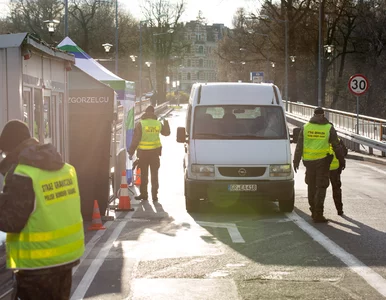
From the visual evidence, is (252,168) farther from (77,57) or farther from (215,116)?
(77,57)

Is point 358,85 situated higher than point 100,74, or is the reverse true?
point 100,74

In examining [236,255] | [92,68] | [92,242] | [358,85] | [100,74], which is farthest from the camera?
[358,85]

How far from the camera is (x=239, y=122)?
1561 cm

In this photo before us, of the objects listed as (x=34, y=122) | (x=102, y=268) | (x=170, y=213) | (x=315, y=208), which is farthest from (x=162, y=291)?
(x=170, y=213)

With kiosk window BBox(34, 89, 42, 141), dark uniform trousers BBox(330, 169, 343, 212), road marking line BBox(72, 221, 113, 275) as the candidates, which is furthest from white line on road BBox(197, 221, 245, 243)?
kiosk window BBox(34, 89, 42, 141)

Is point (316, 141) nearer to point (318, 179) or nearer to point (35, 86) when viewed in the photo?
point (318, 179)

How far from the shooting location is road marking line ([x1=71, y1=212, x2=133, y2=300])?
8.35 meters

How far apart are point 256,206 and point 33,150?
10790 mm

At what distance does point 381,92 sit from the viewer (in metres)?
69.8


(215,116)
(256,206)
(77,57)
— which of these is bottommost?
(256,206)

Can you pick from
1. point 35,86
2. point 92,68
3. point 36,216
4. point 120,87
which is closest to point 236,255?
point 35,86

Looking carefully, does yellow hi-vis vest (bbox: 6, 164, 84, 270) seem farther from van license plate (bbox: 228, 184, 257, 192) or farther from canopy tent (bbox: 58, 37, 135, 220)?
canopy tent (bbox: 58, 37, 135, 220)

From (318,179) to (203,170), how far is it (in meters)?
2.04

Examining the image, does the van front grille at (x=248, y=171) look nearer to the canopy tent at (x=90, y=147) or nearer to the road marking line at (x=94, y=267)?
the canopy tent at (x=90, y=147)
